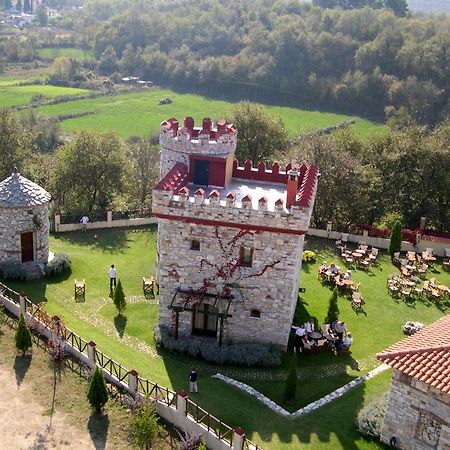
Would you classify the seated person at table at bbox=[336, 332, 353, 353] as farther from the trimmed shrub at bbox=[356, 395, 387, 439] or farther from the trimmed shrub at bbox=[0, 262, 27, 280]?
the trimmed shrub at bbox=[0, 262, 27, 280]

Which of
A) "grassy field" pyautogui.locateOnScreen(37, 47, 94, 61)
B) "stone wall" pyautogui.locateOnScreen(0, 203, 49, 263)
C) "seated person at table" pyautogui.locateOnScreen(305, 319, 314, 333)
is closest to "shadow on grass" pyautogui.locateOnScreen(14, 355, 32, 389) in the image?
"stone wall" pyautogui.locateOnScreen(0, 203, 49, 263)

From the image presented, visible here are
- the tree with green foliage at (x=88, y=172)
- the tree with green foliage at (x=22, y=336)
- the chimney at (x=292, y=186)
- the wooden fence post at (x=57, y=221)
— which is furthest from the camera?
the tree with green foliage at (x=88, y=172)

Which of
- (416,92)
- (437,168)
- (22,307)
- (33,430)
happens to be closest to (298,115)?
(416,92)

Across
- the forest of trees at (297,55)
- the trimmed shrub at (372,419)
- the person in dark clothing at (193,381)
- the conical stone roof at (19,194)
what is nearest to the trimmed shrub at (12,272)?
the conical stone roof at (19,194)

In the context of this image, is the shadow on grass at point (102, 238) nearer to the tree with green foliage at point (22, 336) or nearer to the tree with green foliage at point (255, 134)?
the tree with green foliage at point (22, 336)

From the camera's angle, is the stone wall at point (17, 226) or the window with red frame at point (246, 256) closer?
the window with red frame at point (246, 256)

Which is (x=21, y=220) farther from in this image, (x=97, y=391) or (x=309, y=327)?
(x=309, y=327)

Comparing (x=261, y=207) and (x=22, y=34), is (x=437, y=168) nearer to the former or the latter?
(x=261, y=207)
